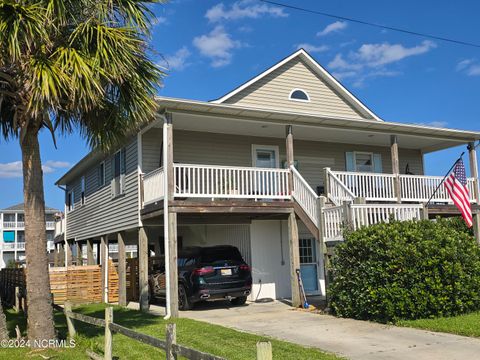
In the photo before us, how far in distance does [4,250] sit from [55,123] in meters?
72.9

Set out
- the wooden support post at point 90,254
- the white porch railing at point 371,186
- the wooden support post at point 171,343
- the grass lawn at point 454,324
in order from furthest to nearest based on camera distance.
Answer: the wooden support post at point 90,254 → the white porch railing at point 371,186 → the grass lawn at point 454,324 → the wooden support post at point 171,343

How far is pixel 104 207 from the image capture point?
65.3ft

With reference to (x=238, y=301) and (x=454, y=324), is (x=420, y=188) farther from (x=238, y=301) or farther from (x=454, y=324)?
(x=454, y=324)

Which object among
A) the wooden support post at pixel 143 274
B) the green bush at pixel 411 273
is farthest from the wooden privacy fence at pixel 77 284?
the green bush at pixel 411 273

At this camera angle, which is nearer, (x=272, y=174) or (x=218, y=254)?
(x=218, y=254)

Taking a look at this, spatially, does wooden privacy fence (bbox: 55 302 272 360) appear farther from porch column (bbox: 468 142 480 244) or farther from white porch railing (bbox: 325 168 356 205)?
porch column (bbox: 468 142 480 244)

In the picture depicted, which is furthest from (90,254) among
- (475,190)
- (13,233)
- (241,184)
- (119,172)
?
(13,233)

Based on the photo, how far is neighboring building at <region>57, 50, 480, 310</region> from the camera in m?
13.9

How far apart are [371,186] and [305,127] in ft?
9.10

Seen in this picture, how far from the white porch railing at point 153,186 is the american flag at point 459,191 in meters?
7.62

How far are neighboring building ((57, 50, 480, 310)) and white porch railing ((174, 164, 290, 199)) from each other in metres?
0.04

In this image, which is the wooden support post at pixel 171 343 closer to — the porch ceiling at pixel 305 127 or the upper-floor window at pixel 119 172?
the porch ceiling at pixel 305 127

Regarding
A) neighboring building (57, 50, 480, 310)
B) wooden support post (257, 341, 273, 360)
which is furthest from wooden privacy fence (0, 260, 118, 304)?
wooden support post (257, 341, 273, 360)

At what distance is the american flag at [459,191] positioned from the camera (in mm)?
13671
